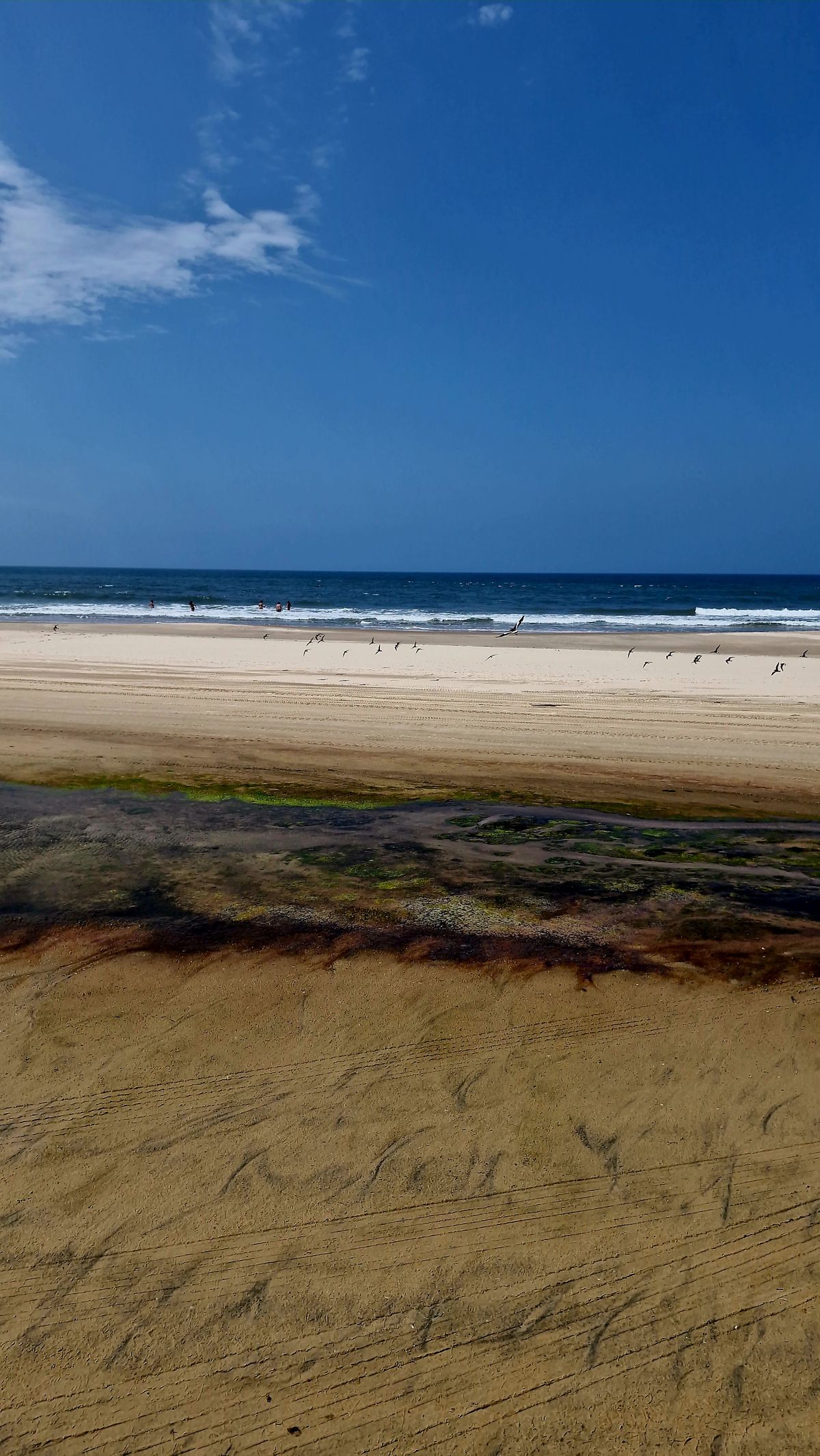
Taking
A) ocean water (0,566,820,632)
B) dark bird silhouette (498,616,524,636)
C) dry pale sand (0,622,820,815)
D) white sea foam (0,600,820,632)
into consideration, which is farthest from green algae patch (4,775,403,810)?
ocean water (0,566,820,632)

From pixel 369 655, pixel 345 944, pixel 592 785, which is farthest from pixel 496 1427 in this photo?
pixel 369 655

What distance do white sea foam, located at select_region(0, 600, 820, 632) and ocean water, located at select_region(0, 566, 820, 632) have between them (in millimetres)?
84

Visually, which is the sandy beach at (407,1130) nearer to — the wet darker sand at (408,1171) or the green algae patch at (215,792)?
the wet darker sand at (408,1171)

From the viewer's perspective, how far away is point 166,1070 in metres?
3.75

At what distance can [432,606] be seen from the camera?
58.2m

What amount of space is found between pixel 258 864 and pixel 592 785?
4.27 m

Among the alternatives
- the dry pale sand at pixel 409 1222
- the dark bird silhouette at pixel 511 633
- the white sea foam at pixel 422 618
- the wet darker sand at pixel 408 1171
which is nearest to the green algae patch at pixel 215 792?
the wet darker sand at pixel 408 1171

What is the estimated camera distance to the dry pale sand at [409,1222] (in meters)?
2.31

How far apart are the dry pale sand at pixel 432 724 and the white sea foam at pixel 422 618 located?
18.6m

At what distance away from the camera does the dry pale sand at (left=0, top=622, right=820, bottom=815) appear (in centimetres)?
922

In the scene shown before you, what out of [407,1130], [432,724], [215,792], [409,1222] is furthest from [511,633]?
[409,1222]

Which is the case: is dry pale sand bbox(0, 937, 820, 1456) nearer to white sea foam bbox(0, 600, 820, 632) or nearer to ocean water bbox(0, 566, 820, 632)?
white sea foam bbox(0, 600, 820, 632)

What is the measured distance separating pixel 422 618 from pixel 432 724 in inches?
1360

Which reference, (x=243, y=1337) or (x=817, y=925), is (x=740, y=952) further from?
(x=243, y=1337)
